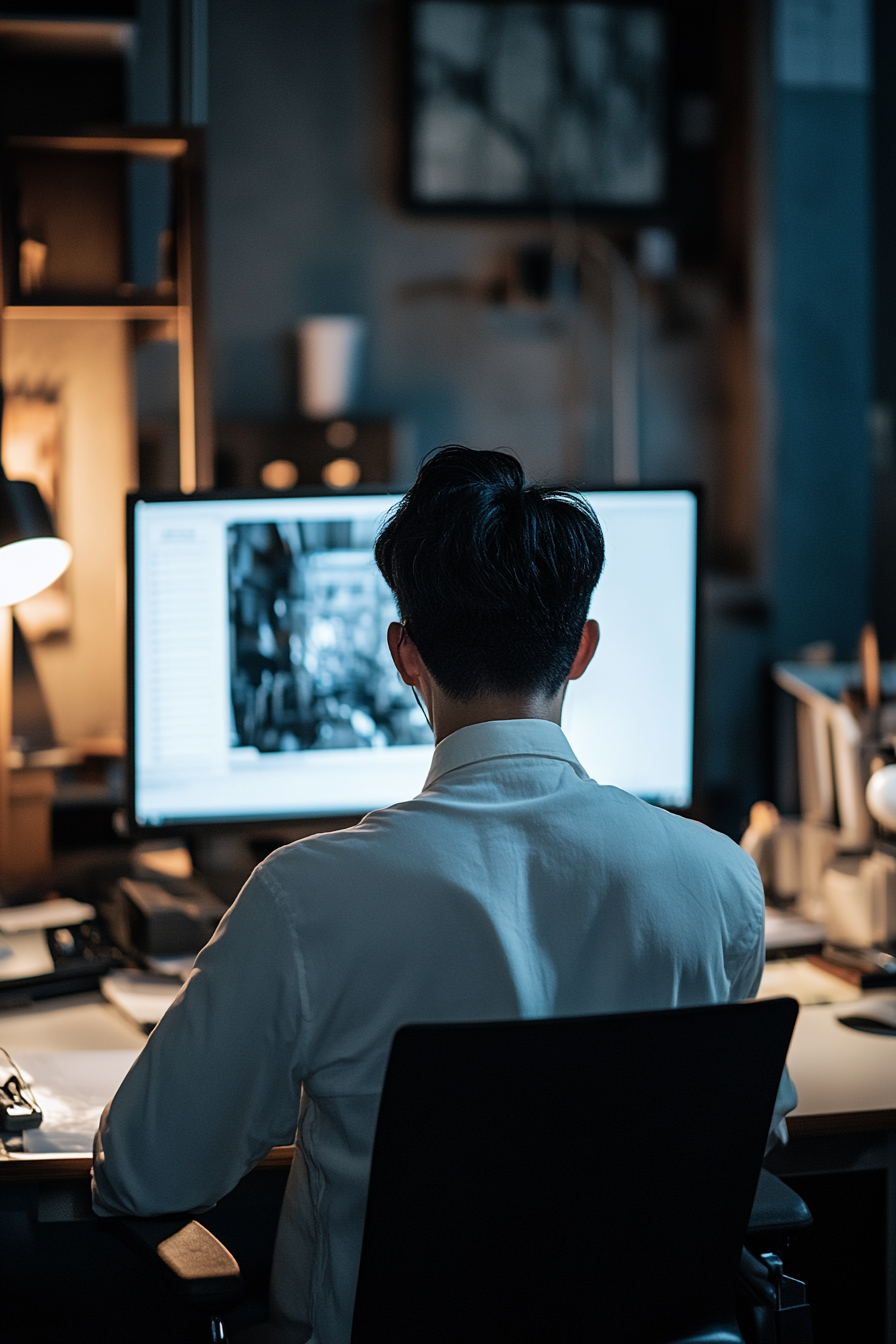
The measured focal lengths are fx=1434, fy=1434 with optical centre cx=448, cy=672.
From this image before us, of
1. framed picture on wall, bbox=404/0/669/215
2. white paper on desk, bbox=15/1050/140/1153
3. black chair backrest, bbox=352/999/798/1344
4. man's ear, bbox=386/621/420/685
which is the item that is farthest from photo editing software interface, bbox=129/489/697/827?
framed picture on wall, bbox=404/0/669/215

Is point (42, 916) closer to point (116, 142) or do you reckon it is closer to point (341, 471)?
point (116, 142)

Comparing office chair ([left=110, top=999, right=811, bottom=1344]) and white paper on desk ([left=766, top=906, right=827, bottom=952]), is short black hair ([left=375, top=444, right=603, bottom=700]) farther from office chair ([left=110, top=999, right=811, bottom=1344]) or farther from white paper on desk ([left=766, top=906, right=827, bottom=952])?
white paper on desk ([left=766, top=906, right=827, bottom=952])

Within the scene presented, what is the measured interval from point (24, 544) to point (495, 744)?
0.76 metres

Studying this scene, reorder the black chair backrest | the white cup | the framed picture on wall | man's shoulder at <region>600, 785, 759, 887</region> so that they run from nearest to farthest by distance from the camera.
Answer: the black chair backrest
man's shoulder at <region>600, 785, 759, 887</region>
the white cup
the framed picture on wall

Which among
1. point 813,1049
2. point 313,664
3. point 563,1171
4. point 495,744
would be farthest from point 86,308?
point 563,1171

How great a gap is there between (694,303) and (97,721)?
2.66 meters

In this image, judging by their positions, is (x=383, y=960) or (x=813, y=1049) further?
(x=813, y=1049)

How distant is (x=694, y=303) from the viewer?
4254 mm

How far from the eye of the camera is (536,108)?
4055 millimetres

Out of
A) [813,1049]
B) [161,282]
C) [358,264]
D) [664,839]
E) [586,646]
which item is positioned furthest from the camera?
[358,264]

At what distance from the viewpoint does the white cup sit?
12.6 feet

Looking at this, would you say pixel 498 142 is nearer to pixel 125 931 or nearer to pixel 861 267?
pixel 861 267

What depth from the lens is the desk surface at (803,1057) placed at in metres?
1.12

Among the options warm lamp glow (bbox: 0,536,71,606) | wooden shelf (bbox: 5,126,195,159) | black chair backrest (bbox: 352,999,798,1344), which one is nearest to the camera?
black chair backrest (bbox: 352,999,798,1344)
